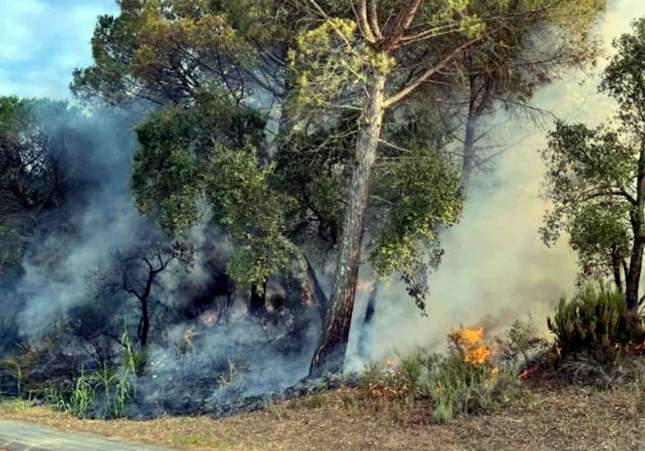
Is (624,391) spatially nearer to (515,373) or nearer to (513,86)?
(515,373)

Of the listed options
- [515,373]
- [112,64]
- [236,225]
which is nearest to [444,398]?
[515,373]

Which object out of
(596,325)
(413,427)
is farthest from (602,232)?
(413,427)

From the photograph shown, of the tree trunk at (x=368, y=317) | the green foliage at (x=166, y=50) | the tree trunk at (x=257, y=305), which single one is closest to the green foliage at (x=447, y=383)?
the tree trunk at (x=368, y=317)

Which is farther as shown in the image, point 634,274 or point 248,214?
point 248,214

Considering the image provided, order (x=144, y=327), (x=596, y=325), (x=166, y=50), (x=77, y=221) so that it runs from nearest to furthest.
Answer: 1. (x=596, y=325)
2. (x=166, y=50)
3. (x=144, y=327)
4. (x=77, y=221)

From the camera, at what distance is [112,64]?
22172 millimetres

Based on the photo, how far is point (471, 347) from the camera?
11.5 meters

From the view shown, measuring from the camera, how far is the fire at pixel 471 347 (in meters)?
11.1

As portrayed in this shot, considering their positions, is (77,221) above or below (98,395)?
above

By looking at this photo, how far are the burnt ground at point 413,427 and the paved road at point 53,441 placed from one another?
36 centimetres

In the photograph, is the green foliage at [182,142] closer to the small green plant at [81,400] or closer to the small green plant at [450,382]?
the small green plant at [81,400]

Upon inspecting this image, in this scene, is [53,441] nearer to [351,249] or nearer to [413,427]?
[413,427]

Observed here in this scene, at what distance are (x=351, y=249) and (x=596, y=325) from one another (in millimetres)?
4714

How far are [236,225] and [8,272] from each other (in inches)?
481
